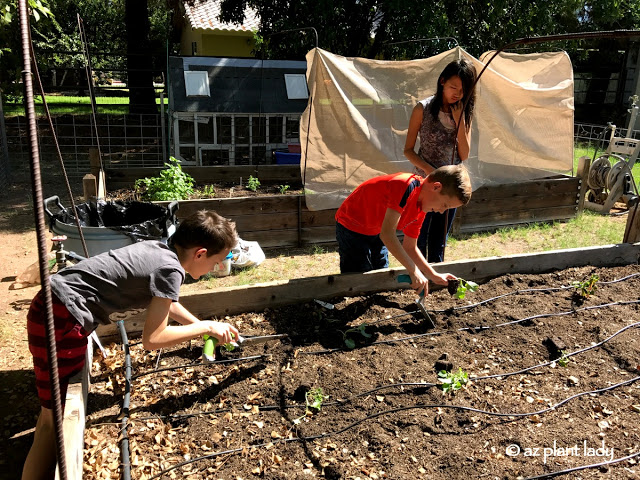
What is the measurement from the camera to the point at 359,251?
3562 millimetres

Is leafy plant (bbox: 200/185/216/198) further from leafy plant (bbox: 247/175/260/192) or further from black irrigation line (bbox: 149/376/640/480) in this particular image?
black irrigation line (bbox: 149/376/640/480)

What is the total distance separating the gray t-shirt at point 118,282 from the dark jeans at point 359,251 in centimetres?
154

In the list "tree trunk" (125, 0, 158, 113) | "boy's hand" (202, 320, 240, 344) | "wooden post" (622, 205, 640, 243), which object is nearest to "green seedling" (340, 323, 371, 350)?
"boy's hand" (202, 320, 240, 344)

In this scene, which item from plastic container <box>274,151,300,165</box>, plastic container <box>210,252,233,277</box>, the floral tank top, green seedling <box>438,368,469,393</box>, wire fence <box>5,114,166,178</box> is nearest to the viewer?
green seedling <box>438,368,469,393</box>

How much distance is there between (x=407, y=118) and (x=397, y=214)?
3552mm

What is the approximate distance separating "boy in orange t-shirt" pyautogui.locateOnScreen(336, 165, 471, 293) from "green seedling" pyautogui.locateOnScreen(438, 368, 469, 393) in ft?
1.73

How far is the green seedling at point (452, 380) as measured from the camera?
2.68 meters

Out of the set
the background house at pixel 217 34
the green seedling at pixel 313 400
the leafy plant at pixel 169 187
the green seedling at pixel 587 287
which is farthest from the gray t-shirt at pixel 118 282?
the background house at pixel 217 34

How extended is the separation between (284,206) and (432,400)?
10.7 feet

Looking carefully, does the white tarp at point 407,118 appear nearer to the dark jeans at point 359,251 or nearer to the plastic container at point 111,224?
the plastic container at point 111,224

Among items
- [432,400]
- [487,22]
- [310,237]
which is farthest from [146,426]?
[487,22]

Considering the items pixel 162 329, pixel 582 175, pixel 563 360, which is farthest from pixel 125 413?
pixel 582 175

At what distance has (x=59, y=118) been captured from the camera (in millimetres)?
13562

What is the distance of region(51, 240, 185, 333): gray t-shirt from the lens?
2061 mm
